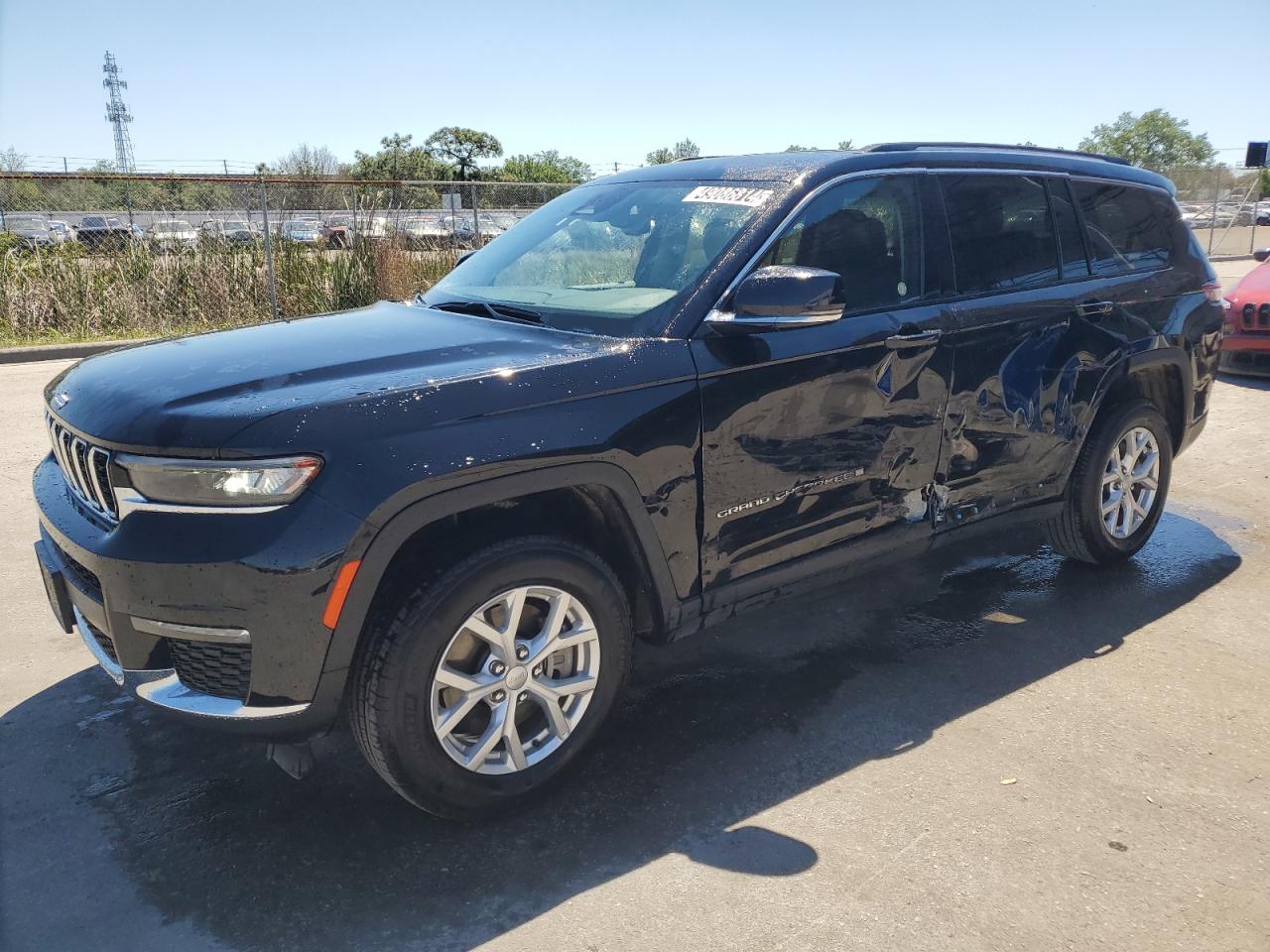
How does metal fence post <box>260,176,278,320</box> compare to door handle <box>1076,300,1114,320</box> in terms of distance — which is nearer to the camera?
door handle <box>1076,300,1114,320</box>

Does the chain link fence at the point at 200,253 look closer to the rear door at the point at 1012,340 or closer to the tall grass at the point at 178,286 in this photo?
the tall grass at the point at 178,286

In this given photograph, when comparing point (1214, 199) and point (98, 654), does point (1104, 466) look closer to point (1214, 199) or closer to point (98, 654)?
point (98, 654)

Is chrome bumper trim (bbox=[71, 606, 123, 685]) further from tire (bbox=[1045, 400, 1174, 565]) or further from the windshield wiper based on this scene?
tire (bbox=[1045, 400, 1174, 565])

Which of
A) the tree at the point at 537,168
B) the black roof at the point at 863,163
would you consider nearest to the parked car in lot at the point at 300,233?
the black roof at the point at 863,163

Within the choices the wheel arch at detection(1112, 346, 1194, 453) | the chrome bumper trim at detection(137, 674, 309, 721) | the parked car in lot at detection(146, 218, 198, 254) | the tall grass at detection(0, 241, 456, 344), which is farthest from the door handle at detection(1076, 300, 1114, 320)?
the parked car in lot at detection(146, 218, 198, 254)

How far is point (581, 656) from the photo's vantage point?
9.71 feet

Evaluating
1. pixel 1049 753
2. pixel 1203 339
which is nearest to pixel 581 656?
pixel 1049 753

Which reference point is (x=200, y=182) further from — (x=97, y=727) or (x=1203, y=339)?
(x=1203, y=339)

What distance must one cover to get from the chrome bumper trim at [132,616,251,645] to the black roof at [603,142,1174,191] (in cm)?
232

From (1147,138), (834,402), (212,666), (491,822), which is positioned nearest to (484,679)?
(491,822)

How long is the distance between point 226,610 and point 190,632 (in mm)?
148

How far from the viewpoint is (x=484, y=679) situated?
274 cm

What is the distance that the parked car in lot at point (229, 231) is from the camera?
41.8 feet

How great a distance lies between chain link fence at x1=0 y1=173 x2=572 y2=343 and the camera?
12.5 m
